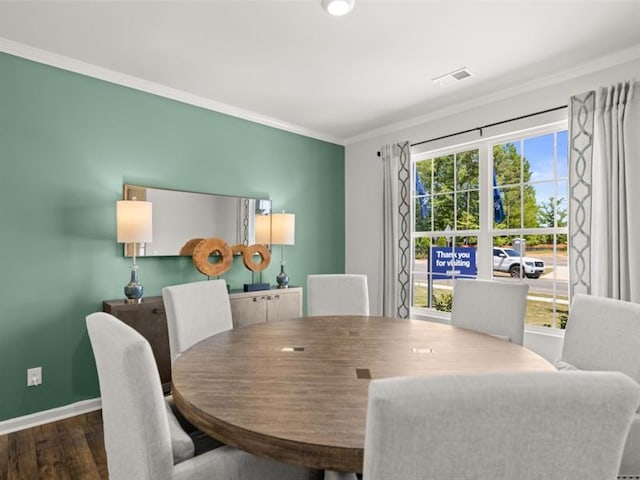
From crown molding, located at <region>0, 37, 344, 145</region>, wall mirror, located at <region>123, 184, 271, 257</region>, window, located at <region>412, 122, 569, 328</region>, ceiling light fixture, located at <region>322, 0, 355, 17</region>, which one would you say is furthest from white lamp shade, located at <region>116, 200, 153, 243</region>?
window, located at <region>412, 122, 569, 328</region>

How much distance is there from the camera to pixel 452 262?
388cm

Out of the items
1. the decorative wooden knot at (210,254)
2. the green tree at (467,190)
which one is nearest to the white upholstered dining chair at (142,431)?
the decorative wooden knot at (210,254)

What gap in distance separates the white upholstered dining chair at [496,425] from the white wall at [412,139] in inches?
113

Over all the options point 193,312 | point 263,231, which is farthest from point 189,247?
point 193,312

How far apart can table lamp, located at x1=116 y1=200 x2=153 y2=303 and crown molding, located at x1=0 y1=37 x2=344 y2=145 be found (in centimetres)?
104

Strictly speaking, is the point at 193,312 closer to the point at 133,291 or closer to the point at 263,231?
the point at 133,291

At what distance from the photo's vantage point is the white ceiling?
86.2 inches

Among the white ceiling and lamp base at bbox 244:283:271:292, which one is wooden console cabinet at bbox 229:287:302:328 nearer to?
lamp base at bbox 244:283:271:292

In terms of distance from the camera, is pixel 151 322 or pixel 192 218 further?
pixel 192 218

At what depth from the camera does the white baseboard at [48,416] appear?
252 cm

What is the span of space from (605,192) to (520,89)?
1157mm

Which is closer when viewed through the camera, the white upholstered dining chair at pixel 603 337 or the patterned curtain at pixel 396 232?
the white upholstered dining chair at pixel 603 337

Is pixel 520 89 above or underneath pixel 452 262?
above

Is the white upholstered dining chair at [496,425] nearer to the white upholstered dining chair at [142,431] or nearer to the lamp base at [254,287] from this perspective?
the white upholstered dining chair at [142,431]
